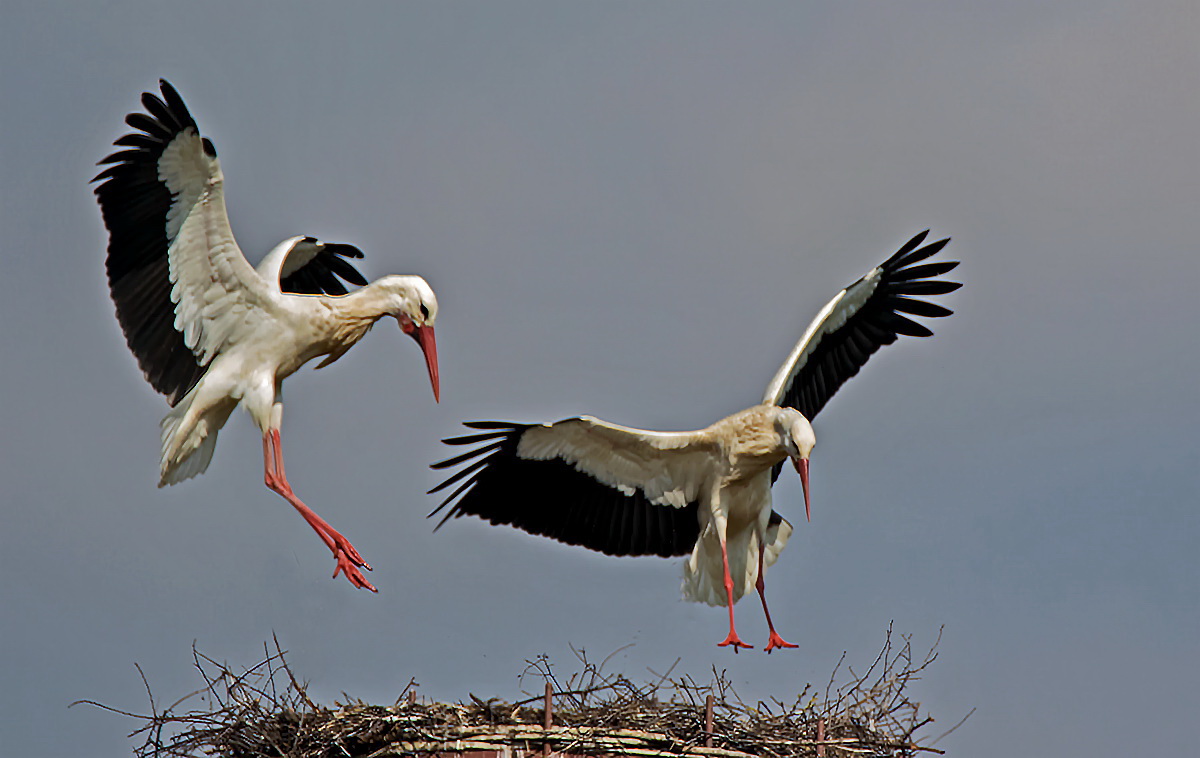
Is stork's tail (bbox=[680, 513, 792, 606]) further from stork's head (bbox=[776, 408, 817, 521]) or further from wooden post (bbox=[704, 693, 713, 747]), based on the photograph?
wooden post (bbox=[704, 693, 713, 747])

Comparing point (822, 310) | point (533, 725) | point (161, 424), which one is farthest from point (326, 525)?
point (822, 310)

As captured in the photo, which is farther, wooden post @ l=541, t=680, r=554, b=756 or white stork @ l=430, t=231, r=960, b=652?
white stork @ l=430, t=231, r=960, b=652

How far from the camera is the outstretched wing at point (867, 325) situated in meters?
11.3

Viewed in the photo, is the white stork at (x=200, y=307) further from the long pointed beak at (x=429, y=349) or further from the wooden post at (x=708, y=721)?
the wooden post at (x=708, y=721)

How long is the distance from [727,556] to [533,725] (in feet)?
9.13

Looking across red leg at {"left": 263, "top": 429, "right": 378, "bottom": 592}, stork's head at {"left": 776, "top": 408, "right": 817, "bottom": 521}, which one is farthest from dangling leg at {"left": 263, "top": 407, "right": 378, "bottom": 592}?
stork's head at {"left": 776, "top": 408, "right": 817, "bottom": 521}

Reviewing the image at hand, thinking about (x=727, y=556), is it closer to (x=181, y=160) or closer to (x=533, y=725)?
(x=533, y=725)

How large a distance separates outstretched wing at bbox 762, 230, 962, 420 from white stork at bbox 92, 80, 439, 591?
105 inches

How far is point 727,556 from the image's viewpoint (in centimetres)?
1094

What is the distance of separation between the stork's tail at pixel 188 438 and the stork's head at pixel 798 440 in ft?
10.6

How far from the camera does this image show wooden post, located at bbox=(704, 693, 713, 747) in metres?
8.59

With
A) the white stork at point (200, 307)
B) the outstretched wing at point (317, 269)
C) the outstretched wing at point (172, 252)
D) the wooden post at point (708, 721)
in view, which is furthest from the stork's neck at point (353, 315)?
the wooden post at point (708, 721)

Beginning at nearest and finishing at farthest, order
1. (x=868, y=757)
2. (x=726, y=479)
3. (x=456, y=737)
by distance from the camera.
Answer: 1. (x=456, y=737)
2. (x=868, y=757)
3. (x=726, y=479)

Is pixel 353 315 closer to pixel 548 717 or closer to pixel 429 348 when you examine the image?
pixel 429 348
